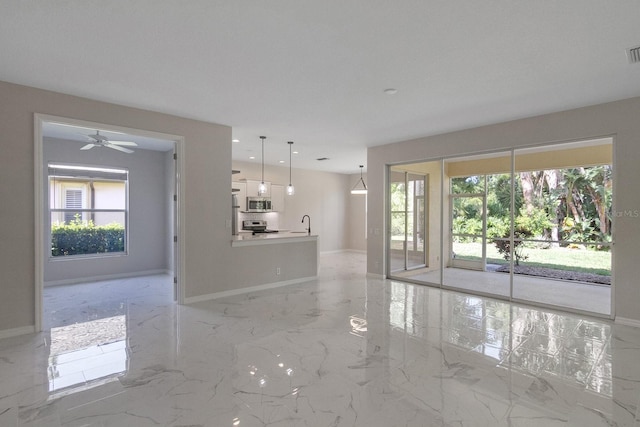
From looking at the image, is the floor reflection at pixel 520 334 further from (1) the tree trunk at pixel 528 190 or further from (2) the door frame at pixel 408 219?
(1) the tree trunk at pixel 528 190

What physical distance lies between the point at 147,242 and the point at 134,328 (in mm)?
3880

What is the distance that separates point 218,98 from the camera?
3.99 m

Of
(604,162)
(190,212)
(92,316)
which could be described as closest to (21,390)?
(92,316)

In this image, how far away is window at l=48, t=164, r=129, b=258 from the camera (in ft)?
20.7

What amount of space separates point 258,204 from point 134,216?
113 inches

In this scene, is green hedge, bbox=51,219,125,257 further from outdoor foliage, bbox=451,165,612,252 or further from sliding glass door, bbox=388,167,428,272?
outdoor foliage, bbox=451,165,612,252

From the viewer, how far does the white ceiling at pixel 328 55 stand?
227cm

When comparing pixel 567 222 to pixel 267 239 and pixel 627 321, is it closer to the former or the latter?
pixel 627 321

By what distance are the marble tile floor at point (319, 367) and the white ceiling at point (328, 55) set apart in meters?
2.80

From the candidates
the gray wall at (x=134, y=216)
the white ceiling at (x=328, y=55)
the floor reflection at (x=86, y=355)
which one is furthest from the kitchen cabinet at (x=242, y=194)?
the floor reflection at (x=86, y=355)

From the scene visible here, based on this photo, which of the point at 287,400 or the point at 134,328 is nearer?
the point at 287,400

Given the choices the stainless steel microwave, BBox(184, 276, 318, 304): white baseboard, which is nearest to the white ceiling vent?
BBox(184, 276, 318, 304): white baseboard

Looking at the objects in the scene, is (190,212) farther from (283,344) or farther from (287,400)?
(287,400)

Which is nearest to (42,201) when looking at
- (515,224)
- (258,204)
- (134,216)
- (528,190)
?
(134,216)
